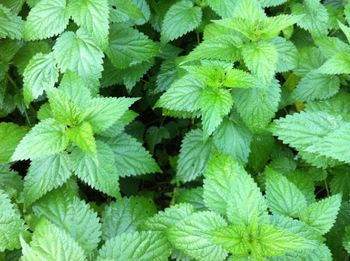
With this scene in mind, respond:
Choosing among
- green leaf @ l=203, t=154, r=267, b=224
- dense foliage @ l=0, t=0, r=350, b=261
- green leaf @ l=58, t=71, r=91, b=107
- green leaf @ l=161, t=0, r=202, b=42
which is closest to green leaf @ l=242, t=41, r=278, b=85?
dense foliage @ l=0, t=0, r=350, b=261

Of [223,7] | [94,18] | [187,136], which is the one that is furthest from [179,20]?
[187,136]

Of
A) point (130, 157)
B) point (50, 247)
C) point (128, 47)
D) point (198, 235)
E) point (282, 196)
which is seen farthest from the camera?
point (128, 47)

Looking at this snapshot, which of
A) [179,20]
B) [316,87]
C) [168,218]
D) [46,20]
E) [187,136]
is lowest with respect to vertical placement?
[168,218]

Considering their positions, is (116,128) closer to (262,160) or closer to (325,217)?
(262,160)

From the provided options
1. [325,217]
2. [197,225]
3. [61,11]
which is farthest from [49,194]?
[325,217]

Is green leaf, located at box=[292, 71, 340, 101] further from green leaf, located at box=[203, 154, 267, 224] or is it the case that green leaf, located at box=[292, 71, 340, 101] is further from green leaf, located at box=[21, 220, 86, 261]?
green leaf, located at box=[21, 220, 86, 261]

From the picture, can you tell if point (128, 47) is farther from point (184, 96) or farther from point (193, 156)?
Result: point (193, 156)

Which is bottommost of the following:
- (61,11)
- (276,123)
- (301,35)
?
(276,123)
